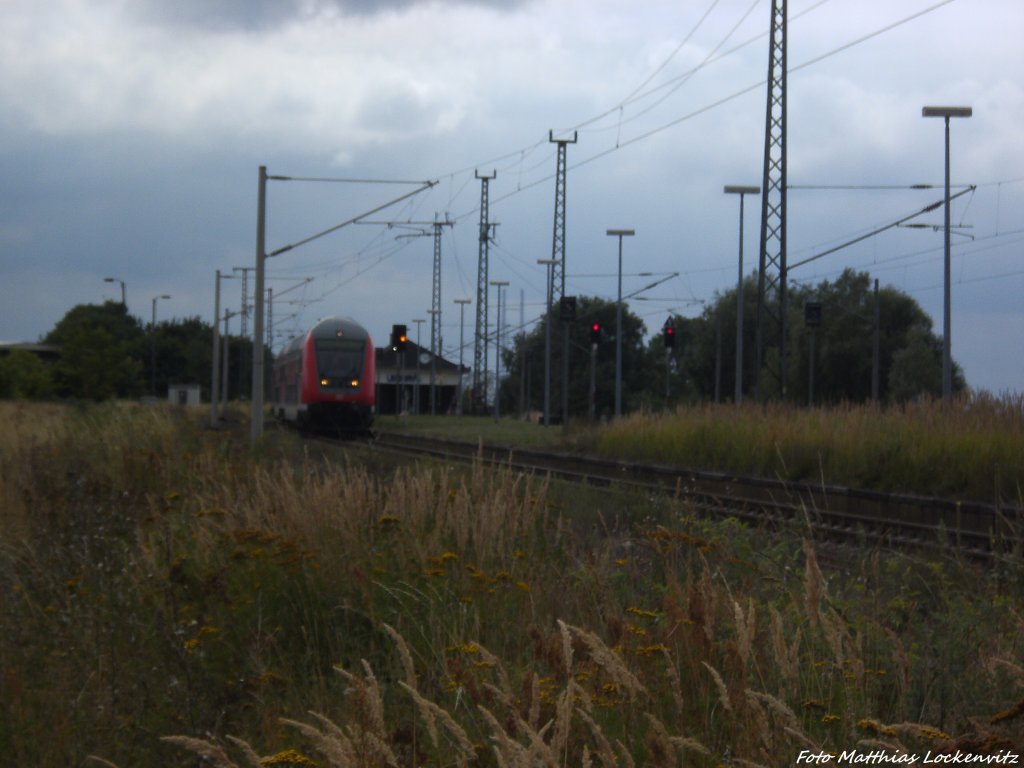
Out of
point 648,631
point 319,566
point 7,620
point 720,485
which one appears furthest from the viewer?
point 720,485

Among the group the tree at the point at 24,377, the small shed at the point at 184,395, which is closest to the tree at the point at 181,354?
the small shed at the point at 184,395

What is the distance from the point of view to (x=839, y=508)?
1678cm

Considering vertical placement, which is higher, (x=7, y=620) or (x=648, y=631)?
(x=648, y=631)

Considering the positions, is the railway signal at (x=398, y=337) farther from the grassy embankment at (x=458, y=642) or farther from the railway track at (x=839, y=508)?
the grassy embankment at (x=458, y=642)

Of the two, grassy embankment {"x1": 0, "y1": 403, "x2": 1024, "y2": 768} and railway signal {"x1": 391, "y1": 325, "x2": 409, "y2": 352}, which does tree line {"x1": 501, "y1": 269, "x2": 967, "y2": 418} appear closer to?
railway signal {"x1": 391, "y1": 325, "x2": 409, "y2": 352}

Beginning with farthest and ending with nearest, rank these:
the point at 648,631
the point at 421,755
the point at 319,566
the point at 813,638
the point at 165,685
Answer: the point at 319,566 < the point at 165,685 < the point at 648,631 < the point at 813,638 < the point at 421,755

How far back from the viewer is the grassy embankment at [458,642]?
3.74m

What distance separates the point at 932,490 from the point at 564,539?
12.0 m

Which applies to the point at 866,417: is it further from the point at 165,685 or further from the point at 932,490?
the point at 165,685

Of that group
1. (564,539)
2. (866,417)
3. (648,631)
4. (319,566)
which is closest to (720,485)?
(866,417)

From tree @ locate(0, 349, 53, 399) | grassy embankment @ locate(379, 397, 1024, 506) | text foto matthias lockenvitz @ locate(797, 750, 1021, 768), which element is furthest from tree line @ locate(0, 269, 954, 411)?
text foto matthias lockenvitz @ locate(797, 750, 1021, 768)

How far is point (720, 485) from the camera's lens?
20.5 m

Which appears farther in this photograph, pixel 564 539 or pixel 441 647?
pixel 564 539

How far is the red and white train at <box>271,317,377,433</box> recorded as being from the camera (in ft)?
125
